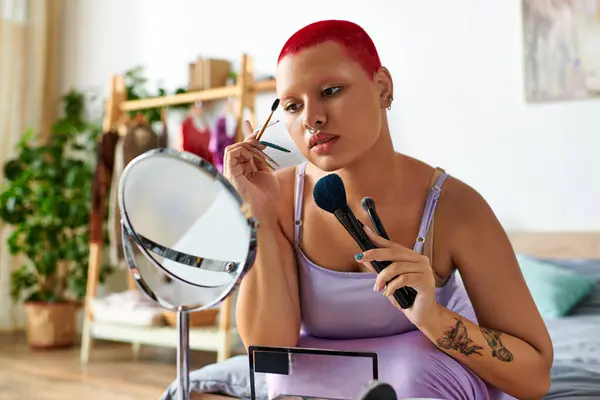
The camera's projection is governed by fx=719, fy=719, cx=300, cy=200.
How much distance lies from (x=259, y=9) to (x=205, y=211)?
345 centimetres

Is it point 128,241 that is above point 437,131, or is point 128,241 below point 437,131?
below

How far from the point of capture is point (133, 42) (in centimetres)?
460

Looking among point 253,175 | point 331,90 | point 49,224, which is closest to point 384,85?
point 331,90

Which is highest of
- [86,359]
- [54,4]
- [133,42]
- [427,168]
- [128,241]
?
[54,4]

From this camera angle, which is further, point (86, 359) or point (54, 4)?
point (54, 4)

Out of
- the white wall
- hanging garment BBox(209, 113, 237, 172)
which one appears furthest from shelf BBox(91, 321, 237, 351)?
the white wall

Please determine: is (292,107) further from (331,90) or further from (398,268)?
(398,268)

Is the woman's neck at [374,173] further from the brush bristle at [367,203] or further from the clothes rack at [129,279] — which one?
the clothes rack at [129,279]

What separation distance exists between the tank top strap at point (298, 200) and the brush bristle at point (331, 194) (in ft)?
0.96

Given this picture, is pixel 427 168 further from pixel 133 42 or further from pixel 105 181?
pixel 133 42

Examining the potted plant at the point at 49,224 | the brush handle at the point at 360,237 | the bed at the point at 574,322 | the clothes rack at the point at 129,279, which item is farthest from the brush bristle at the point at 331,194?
the potted plant at the point at 49,224

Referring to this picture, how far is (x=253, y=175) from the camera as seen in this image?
96 centimetres

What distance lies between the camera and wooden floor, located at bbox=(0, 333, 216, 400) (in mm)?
3100

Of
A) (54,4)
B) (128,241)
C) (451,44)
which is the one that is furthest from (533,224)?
(54,4)
